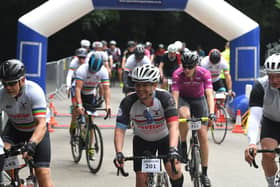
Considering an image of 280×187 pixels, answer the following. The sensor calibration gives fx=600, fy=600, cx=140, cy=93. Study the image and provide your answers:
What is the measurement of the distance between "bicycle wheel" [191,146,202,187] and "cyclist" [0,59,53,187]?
85.6 inches

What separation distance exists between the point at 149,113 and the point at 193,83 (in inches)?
104

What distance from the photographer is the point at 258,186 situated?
27.1 ft

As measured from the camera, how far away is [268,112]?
227 inches

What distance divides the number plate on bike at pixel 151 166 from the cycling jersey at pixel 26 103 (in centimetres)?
109

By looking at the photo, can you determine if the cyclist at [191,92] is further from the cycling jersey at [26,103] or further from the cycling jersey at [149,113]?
the cycling jersey at [26,103]

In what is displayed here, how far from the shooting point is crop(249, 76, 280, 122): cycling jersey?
553cm

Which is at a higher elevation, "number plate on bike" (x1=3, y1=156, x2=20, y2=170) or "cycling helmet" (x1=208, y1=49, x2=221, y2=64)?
"cycling helmet" (x1=208, y1=49, x2=221, y2=64)

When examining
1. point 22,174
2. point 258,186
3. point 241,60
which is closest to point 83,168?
point 22,174

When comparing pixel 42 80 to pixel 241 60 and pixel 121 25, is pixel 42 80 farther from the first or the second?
pixel 121 25

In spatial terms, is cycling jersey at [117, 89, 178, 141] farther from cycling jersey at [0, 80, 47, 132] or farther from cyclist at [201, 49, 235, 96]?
cyclist at [201, 49, 235, 96]

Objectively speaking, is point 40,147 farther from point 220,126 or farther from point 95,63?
point 220,126

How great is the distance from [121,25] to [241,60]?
19525 mm

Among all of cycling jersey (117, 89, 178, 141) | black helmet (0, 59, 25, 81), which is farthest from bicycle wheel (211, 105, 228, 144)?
black helmet (0, 59, 25, 81)

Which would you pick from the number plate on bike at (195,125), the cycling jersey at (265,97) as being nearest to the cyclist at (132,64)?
the number plate on bike at (195,125)
